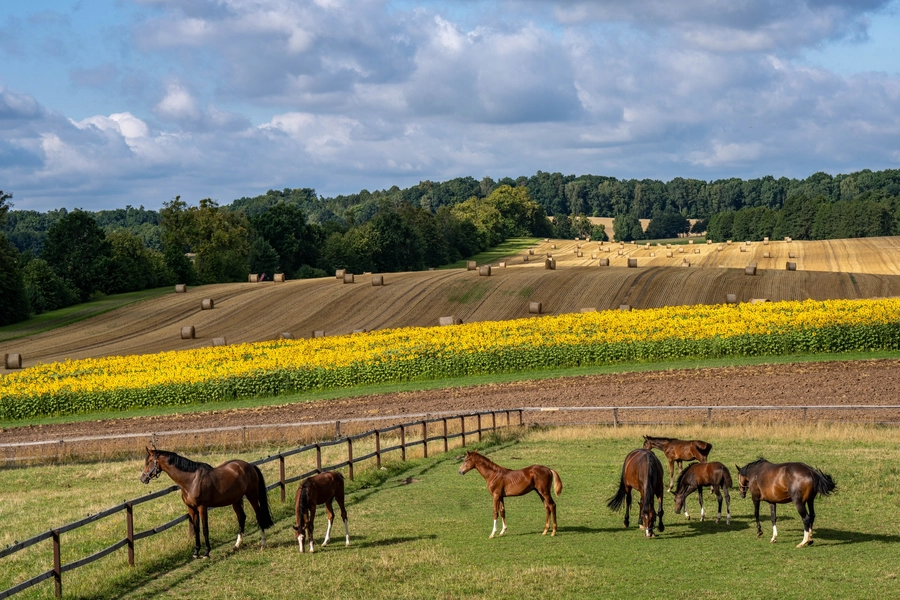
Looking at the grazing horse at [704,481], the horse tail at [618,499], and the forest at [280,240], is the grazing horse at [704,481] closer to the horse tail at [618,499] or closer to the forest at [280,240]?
the horse tail at [618,499]

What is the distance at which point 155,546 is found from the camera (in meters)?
16.4

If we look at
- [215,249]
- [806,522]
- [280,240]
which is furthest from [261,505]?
[280,240]

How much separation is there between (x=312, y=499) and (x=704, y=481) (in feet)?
21.9

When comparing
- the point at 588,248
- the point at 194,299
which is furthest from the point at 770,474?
the point at 588,248

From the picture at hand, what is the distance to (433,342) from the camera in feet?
153

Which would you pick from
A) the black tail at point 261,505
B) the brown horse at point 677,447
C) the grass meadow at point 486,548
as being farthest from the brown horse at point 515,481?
the brown horse at point 677,447

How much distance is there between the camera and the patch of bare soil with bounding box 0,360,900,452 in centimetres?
3309

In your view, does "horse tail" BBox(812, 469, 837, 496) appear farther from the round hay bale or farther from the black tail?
the round hay bale

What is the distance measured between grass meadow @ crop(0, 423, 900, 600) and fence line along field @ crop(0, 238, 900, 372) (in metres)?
35.1

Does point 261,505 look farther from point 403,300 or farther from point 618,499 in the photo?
point 403,300

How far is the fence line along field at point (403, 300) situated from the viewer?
195 feet

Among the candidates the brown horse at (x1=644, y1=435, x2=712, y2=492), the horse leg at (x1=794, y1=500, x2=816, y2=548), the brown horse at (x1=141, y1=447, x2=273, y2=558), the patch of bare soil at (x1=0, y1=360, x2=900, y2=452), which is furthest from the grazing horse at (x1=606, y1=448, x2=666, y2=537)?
the patch of bare soil at (x1=0, y1=360, x2=900, y2=452)

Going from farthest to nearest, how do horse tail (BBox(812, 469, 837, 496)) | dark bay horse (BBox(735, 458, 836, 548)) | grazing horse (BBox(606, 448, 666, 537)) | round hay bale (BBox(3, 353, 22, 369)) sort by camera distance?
round hay bale (BBox(3, 353, 22, 369))
grazing horse (BBox(606, 448, 666, 537))
dark bay horse (BBox(735, 458, 836, 548))
horse tail (BBox(812, 469, 837, 496))

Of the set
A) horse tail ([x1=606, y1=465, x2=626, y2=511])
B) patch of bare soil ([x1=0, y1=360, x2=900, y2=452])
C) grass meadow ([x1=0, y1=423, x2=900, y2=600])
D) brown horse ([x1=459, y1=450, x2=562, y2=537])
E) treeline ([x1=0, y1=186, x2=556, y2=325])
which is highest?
treeline ([x1=0, y1=186, x2=556, y2=325])
